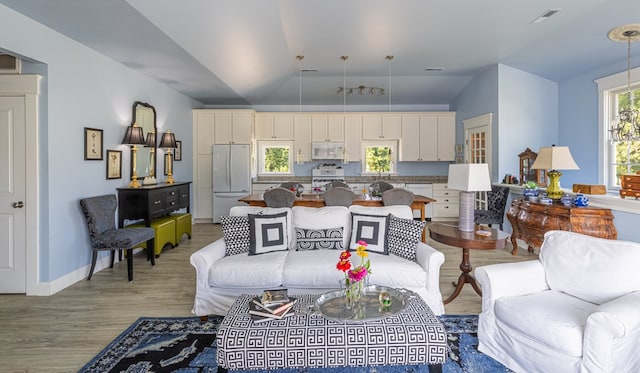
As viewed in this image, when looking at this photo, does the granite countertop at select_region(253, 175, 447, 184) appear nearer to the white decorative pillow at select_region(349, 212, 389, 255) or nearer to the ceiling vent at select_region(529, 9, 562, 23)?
the ceiling vent at select_region(529, 9, 562, 23)

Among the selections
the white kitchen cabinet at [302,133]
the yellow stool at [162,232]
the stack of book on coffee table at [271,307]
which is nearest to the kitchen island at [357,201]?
the yellow stool at [162,232]

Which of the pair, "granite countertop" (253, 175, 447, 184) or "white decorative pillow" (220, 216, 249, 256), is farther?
"granite countertop" (253, 175, 447, 184)

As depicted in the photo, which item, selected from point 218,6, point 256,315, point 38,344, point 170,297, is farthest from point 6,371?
point 218,6

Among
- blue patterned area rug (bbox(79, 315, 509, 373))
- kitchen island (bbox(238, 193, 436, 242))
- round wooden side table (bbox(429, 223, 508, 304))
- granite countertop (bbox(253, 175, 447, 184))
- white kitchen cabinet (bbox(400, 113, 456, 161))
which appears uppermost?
white kitchen cabinet (bbox(400, 113, 456, 161))

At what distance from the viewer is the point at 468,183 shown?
9.59 ft

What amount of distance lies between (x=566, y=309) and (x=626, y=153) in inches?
164

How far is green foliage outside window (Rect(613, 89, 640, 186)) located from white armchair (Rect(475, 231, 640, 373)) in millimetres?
3513

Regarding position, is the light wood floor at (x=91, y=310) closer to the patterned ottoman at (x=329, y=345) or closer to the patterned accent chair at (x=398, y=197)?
the patterned accent chair at (x=398, y=197)

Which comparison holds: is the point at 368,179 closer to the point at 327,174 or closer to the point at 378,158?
the point at 378,158

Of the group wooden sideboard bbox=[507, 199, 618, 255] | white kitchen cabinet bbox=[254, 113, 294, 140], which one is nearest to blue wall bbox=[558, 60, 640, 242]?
wooden sideboard bbox=[507, 199, 618, 255]

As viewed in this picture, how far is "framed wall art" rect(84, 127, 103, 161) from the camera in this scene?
3.80 metres

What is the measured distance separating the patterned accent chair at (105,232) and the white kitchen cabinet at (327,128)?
4580 mm

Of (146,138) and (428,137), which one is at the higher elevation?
(428,137)

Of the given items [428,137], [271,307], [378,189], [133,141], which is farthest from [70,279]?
[428,137]
